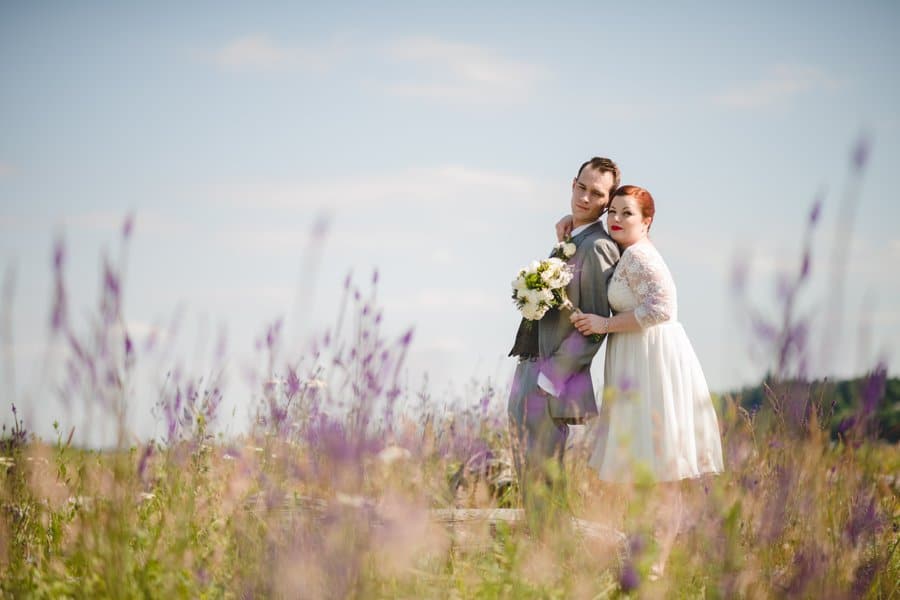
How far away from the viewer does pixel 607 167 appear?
478 cm

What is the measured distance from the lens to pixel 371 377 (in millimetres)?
2479

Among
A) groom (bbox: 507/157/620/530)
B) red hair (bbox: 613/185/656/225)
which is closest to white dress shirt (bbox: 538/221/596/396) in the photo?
groom (bbox: 507/157/620/530)

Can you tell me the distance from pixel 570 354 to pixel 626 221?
0.77m

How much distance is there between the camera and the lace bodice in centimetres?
427

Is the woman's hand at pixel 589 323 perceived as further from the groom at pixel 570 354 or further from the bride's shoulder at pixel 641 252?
the bride's shoulder at pixel 641 252

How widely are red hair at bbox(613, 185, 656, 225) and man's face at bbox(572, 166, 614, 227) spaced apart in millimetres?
203

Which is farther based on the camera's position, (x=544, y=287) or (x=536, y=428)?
(x=536, y=428)

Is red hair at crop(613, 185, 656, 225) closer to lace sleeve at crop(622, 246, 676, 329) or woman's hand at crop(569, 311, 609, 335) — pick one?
lace sleeve at crop(622, 246, 676, 329)

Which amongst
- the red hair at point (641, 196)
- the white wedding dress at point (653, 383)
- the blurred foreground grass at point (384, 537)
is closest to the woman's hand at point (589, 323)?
the white wedding dress at point (653, 383)

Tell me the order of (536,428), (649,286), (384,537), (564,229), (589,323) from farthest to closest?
1. (564,229)
2. (536,428)
3. (589,323)
4. (649,286)
5. (384,537)

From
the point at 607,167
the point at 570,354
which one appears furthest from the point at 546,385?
the point at 607,167

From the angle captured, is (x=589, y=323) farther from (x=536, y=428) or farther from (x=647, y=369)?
(x=536, y=428)

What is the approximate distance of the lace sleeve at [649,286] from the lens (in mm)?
4273

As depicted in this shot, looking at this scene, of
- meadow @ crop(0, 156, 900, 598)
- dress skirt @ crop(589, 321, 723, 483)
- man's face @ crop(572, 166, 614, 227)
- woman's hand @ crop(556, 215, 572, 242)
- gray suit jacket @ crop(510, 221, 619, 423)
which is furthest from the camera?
woman's hand @ crop(556, 215, 572, 242)
